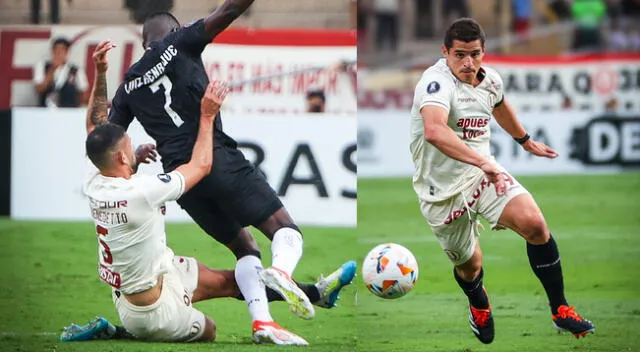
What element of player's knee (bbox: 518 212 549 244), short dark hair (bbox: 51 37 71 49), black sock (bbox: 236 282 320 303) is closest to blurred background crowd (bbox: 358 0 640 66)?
short dark hair (bbox: 51 37 71 49)

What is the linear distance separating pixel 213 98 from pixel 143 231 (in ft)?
2.87

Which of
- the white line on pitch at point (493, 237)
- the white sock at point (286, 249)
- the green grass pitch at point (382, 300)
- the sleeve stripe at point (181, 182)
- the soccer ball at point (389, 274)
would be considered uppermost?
the sleeve stripe at point (181, 182)

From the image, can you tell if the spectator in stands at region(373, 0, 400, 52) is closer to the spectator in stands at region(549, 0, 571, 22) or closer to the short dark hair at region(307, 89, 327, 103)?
the spectator in stands at region(549, 0, 571, 22)

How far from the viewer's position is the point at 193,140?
7398mm

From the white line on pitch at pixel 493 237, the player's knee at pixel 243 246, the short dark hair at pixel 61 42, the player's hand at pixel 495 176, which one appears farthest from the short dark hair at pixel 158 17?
the white line on pitch at pixel 493 237

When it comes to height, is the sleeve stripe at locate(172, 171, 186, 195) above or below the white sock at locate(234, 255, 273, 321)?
above

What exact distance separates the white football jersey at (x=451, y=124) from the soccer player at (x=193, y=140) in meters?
1.11

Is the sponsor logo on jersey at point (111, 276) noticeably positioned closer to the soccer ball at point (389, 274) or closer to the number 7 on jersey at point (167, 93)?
the number 7 on jersey at point (167, 93)

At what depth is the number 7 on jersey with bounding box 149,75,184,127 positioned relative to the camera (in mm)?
7359

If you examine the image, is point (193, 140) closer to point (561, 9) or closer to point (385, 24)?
point (385, 24)

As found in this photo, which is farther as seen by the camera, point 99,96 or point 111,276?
point 99,96

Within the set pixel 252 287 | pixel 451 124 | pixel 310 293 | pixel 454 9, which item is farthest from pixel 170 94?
pixel 454 9

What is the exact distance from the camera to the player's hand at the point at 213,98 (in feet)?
23.1

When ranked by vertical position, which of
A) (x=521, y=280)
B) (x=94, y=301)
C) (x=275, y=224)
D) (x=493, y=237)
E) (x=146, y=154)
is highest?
(x=146, y=154)
